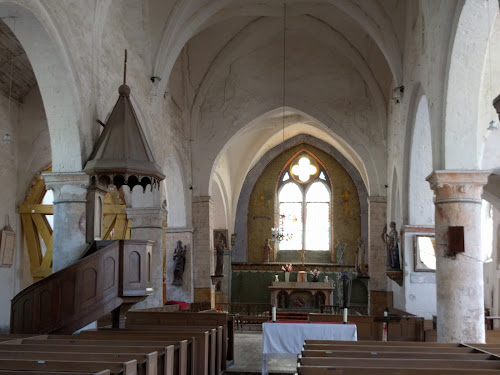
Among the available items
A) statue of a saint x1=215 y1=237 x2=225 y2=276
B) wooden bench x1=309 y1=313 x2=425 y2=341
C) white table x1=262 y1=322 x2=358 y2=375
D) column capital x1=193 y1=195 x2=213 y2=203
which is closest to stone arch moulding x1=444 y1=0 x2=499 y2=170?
white table x1=262 y1=322 x2=358 y2=375

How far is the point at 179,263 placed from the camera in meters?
20.2

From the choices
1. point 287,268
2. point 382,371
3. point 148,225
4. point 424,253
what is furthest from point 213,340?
point 287,268

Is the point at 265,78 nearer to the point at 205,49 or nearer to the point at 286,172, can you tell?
the point at 205,49

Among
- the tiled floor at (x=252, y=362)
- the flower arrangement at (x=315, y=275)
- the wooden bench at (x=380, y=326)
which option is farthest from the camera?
the flower arrangement at (x=315, y=275)

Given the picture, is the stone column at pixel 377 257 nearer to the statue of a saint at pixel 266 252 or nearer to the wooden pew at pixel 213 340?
the statue of a saint at pixel 266 252

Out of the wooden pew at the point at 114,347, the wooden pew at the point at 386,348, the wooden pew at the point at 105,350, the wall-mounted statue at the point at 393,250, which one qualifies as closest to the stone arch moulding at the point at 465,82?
the wooden pew at the point at 386,348

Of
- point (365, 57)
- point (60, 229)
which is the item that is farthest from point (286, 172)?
point (60, 229)

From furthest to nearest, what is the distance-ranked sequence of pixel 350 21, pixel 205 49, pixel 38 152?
pixel 205 49, pixel 350 21, pixel 38 152

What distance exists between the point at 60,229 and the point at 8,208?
504 centimetres

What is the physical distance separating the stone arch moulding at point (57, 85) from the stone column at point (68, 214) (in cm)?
21

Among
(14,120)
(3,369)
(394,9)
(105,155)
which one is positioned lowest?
(3,369)

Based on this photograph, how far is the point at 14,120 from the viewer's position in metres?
15.4

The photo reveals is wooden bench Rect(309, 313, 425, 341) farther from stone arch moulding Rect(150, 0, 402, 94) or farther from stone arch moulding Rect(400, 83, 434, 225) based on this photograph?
stone arch moulding Rect(150, 0, 402, 94)

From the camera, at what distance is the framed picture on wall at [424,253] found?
602 inches
